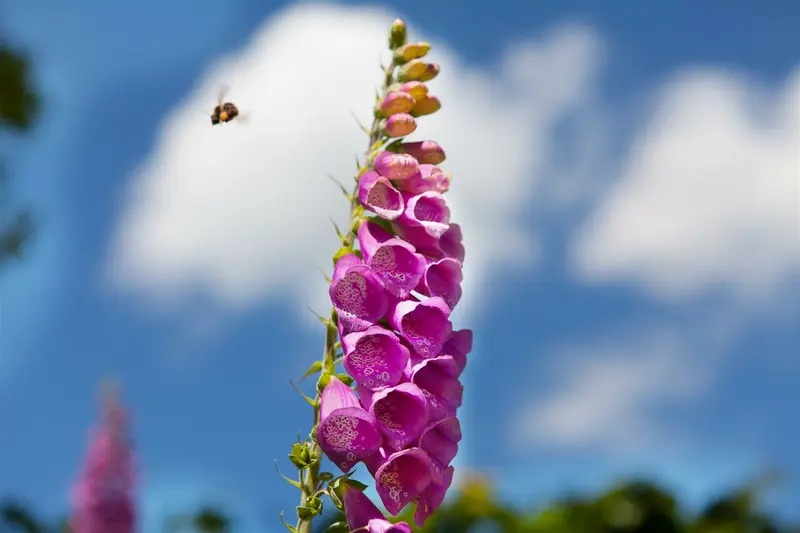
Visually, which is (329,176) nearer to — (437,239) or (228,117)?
(437,239)

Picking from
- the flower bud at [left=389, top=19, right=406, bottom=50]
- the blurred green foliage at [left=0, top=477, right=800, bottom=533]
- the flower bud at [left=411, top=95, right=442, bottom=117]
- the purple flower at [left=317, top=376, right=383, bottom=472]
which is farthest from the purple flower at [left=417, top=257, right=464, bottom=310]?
the blurred green foliage at [left=0, top=477, right=800, bottom=533]

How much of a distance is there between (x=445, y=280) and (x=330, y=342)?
311 mm

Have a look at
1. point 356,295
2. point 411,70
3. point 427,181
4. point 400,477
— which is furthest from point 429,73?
point 400,477

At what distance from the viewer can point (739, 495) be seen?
1358cm

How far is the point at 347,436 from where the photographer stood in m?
1.96

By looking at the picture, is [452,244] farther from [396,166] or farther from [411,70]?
[411,70]

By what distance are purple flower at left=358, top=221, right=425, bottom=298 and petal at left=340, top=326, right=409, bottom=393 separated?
0.12 meters

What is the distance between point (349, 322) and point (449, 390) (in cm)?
26

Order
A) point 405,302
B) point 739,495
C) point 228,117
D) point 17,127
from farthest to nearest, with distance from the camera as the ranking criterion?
1. point 17,127
2. point 739,495
3. point 228,117
4. point 405,302

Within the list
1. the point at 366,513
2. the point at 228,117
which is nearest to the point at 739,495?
the point at 228,117

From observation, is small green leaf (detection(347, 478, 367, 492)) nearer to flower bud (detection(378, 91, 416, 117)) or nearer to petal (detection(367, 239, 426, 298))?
petal (detection(367, 239, 426, 298))

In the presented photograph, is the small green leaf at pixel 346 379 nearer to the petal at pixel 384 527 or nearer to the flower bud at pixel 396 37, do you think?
the petal at pixel 384 527

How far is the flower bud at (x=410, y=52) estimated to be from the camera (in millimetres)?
2504

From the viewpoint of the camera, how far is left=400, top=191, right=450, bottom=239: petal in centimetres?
228
